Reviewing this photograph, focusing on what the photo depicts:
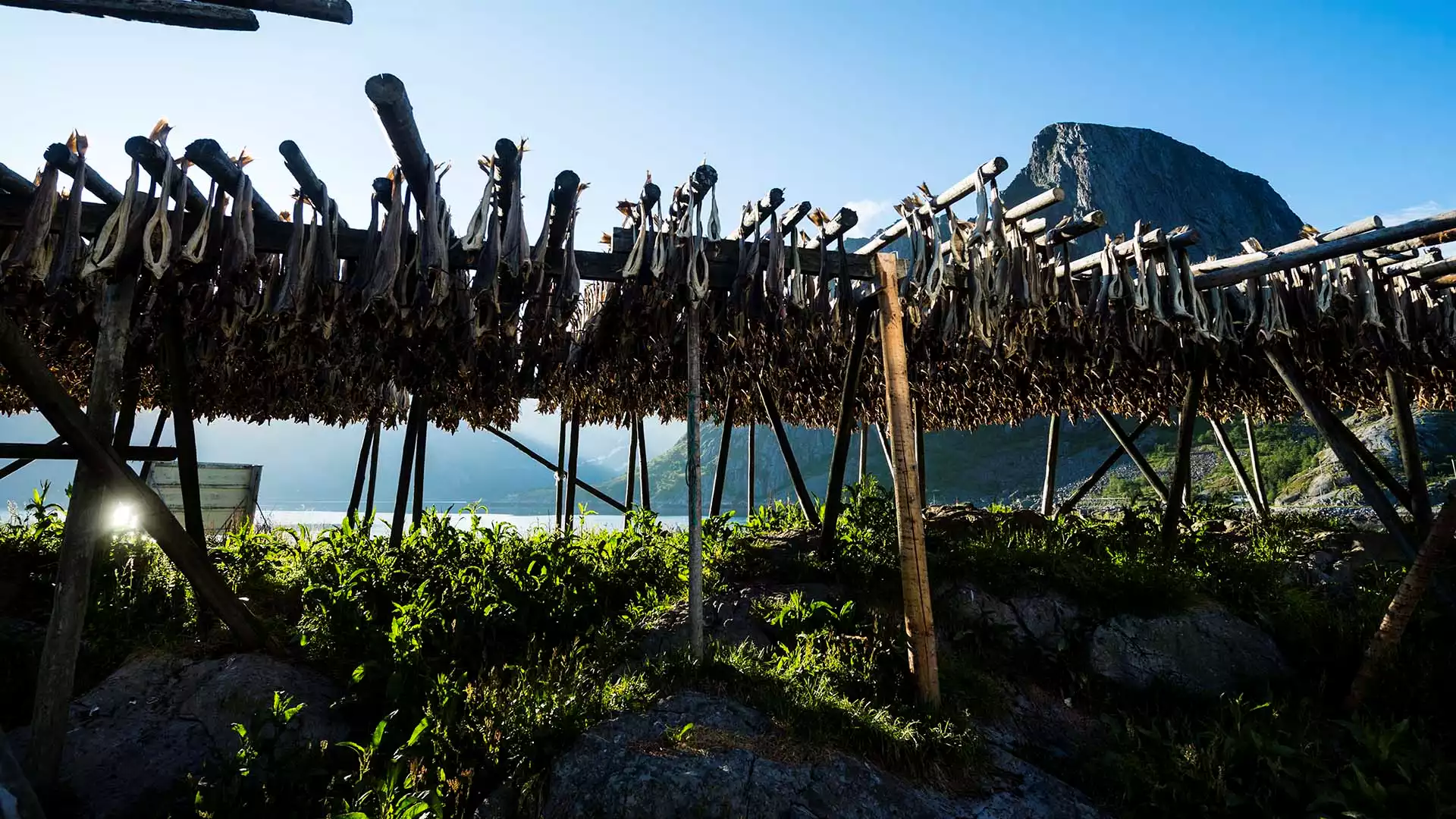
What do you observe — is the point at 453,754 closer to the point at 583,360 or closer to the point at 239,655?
the point at 239,655

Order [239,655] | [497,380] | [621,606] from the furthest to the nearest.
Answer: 1. [497,380]
2. [621,606]
3. [239,655]

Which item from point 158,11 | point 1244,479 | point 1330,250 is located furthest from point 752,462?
point 158,11

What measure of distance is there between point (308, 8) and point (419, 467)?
652 centimetres

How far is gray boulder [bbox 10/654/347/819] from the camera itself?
4.26m

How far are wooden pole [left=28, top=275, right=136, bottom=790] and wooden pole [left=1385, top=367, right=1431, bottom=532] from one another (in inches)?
371

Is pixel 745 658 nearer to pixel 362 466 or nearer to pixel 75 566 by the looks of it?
pixel 75 566

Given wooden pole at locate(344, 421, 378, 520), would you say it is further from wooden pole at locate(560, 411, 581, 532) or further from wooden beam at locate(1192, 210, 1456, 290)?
wooden beam at locate(1192, 210, 1456, 290)

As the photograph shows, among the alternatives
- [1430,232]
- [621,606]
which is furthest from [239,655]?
[1430,232]

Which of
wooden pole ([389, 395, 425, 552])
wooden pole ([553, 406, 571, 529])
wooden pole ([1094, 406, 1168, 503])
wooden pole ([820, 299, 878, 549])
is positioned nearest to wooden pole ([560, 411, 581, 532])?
wooden pole ([553, 406, 571, 529])

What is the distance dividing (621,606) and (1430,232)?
6797 millimetres

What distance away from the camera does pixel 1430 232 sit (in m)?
4.91

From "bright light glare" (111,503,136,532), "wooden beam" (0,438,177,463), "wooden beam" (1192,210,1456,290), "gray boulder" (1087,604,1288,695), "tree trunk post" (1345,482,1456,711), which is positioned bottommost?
"gray boulder" (1087,604,1288,695)

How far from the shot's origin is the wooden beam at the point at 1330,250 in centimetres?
484

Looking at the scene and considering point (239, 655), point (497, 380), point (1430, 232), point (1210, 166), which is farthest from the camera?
point (1210, 166)
